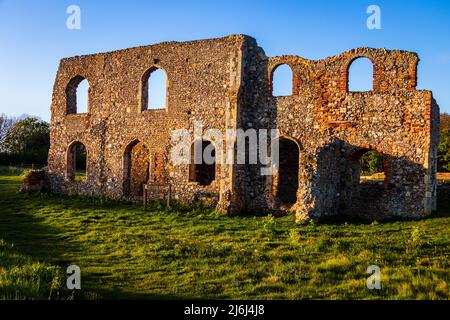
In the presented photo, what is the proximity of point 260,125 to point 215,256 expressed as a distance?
26.2 ft

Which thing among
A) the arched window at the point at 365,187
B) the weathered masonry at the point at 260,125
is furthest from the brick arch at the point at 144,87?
the arched window at the point at 365,187

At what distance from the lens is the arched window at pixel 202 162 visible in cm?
1912

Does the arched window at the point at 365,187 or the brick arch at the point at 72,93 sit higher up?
the brick arch at the point at 72,93

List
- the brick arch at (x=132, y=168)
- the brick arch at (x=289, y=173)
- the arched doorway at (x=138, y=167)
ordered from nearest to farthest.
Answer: the brick arch at (x=289, y=173) → the brick arch at (x=132, y=168) → the arched doorway at (x=138, y=167)

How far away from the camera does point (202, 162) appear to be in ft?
65.0

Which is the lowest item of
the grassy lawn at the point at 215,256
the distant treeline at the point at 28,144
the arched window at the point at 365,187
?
the grassy lawn at the point at 215,256

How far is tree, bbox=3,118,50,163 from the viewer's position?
45.7 meters

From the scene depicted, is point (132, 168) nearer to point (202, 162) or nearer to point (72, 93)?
point (202, 162)

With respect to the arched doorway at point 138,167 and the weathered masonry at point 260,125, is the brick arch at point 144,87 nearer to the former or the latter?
the weathered masonry at point 260,125

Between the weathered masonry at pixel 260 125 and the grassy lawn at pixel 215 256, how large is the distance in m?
1.42

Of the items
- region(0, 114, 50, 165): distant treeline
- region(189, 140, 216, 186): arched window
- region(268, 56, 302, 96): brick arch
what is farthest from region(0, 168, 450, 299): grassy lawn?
region(0, 114, 50, 165): distant treeline

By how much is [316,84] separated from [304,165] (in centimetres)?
364

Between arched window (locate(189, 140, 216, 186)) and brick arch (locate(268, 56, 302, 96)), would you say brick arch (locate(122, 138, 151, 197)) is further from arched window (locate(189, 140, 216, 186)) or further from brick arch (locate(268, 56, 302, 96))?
brick arch (locate(268, 56, 302, 96))
